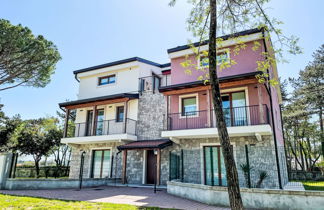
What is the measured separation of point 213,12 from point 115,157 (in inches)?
481

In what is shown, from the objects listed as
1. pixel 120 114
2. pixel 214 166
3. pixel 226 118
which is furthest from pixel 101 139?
pixel 226 118

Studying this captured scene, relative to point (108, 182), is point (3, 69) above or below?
above

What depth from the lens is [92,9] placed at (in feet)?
39.4

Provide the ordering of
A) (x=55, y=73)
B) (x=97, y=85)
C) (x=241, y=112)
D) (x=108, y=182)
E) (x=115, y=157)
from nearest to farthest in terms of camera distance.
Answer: (x=241, y=112), (x=108, y=182), (x=115, y=157), (x=55, y=73), (x=97, y=85)

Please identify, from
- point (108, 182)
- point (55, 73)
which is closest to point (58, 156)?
point (55, 73)

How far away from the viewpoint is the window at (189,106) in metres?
13.4

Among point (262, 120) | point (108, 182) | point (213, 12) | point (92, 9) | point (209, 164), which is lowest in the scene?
point (108, 182)

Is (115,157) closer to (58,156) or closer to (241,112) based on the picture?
(241,112)

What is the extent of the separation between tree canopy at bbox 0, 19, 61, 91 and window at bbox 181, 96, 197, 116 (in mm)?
10073

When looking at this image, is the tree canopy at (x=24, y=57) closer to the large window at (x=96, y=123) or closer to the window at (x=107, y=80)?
the window at (x=107, y=80)

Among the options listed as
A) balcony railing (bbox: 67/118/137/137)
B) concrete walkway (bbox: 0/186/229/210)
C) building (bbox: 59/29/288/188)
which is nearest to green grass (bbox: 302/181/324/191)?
building (bbox: 59/29/288/188)

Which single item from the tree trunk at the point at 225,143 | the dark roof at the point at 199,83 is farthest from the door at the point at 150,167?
the tree trunk at the point at 225,143

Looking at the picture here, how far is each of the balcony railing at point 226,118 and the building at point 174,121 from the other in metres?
0.05

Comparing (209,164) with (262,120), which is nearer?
(262,120)
